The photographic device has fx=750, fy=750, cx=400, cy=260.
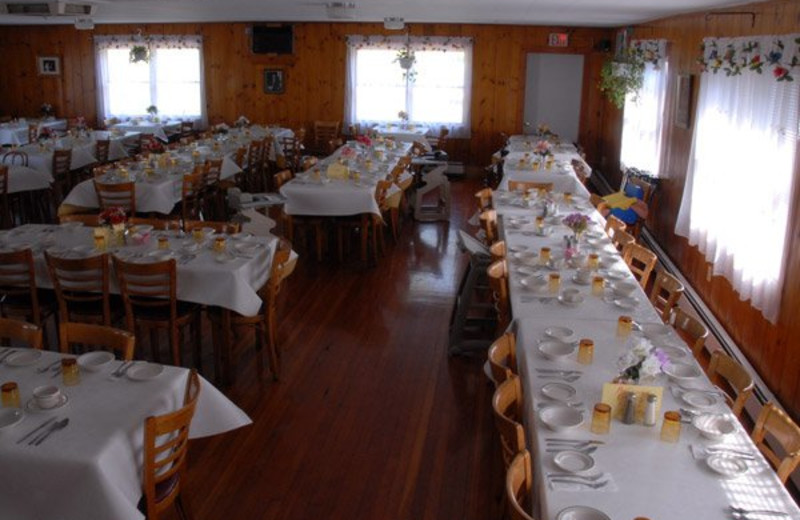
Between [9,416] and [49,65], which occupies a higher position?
[49,65]

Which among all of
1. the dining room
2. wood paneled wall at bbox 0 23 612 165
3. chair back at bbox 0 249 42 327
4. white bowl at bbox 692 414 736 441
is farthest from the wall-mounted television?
white bowl at bbox 692 414 736 441

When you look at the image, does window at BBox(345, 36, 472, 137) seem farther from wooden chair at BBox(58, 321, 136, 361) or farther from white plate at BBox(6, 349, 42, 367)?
white plate at BBox(6, 349, 42, 367)

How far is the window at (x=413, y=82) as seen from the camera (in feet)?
49.5

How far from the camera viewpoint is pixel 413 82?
50.2 ft

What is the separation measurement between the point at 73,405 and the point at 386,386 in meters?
2.63

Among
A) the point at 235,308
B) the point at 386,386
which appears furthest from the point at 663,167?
the point at 235,308

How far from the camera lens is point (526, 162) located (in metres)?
11.0

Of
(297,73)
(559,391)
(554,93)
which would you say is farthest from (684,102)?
(297,73)

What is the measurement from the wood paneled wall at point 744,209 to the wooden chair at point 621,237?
103cm

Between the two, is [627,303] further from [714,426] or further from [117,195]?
[117,195]

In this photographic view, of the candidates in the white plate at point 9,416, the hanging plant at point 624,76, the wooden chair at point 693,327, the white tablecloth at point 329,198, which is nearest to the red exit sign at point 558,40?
the hanging plant at point 624,76

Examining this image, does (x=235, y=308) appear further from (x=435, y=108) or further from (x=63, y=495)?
(x=435, y=108)

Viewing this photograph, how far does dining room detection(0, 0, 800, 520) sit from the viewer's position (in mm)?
3209

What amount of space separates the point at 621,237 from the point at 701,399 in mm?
3304
